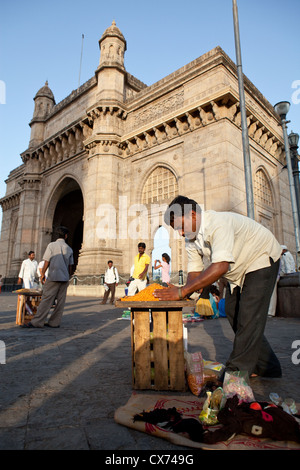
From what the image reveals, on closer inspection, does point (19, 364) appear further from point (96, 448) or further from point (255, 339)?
point (255, 339)

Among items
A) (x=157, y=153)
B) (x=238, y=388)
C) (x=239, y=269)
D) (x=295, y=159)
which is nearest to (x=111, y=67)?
(x=157, y=153)

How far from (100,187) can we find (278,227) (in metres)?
10.5

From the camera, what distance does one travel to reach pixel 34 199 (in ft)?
74.2

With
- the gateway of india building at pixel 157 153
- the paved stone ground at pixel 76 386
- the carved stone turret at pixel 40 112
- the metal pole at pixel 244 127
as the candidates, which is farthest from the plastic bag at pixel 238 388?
the carved stone turret at pixel 40 112

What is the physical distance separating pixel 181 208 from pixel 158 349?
119cm

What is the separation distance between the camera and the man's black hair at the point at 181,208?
2387 millimetres

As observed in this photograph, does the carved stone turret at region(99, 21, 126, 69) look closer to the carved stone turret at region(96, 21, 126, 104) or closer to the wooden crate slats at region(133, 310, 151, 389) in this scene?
the carved stone turret at region(96, 21, 126, 104)

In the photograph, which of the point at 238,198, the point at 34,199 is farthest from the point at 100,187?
the point at 34,199

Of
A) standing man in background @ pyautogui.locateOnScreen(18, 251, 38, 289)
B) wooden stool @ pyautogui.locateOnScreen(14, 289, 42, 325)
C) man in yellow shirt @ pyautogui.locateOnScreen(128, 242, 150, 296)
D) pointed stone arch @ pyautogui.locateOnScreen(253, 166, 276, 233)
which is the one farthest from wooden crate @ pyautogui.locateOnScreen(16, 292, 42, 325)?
pointed stone arch @ pyautogui.locateOnScreen(253, 166, 276, 233)

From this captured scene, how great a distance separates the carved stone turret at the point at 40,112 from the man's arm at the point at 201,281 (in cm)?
2441

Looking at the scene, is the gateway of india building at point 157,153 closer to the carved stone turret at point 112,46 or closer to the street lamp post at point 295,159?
the carved stone turret at point 112,46

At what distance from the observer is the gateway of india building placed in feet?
42.2

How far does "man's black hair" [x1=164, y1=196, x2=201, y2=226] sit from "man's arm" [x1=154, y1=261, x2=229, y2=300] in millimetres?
513

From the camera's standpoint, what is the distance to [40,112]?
23.9m
